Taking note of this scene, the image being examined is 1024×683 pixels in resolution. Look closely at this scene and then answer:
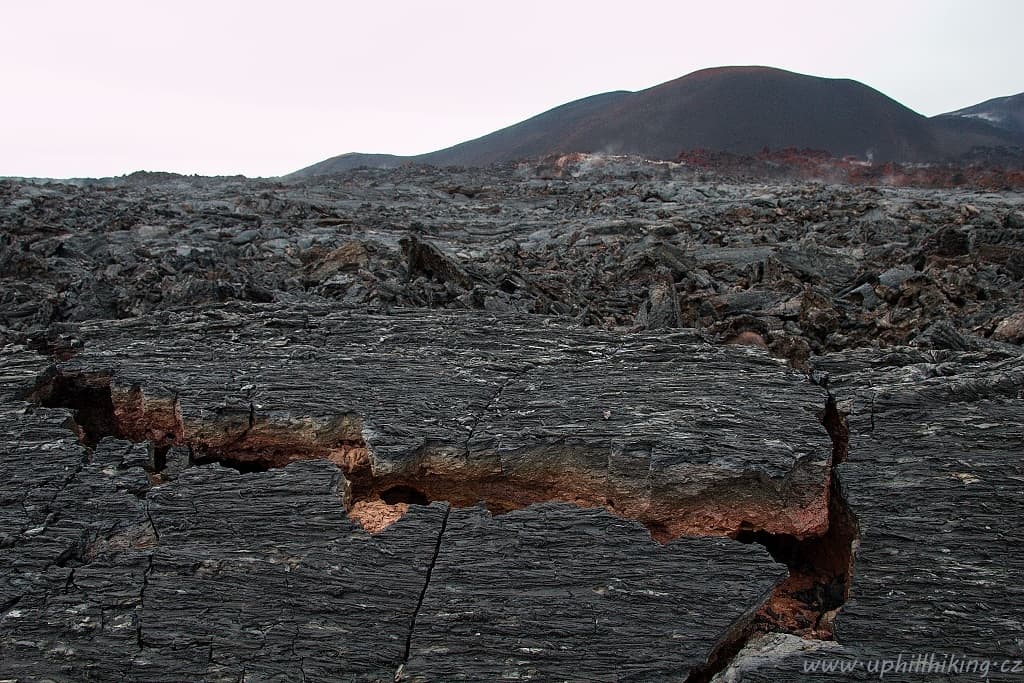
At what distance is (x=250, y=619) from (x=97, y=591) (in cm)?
88

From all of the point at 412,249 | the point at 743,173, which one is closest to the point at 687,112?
the point at 743,173

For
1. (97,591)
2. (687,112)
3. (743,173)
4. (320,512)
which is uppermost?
(687,112)

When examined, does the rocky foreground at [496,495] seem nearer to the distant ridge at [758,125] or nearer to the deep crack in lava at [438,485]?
the deep crack in lava at [438,485]

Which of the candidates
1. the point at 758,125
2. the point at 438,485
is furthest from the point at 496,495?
the point at 758,125

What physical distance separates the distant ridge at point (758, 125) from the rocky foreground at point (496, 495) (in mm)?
39367

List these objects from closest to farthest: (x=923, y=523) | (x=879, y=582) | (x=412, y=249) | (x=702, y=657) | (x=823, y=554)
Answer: (x=702, y=657) → (x=879, y=582) → (x=923, y=523) → (x=823, y=554) → (x=412, y=249)

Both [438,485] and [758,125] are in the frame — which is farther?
[758,125]

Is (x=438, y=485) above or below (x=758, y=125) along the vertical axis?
below

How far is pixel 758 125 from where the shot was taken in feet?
154

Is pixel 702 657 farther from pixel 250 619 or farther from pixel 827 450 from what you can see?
pixel 250 619

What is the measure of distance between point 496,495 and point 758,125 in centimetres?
4846

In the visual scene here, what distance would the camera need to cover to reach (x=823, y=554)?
4055 mm

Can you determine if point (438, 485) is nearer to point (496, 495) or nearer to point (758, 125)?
point (496, 495)

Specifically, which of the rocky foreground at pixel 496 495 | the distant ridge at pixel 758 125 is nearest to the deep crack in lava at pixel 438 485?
the rocky foreground at pixel 496 495
